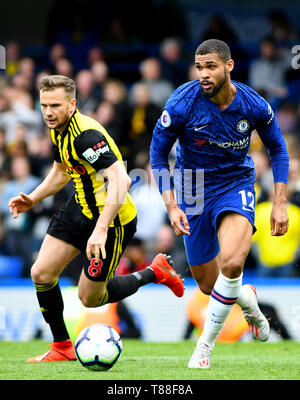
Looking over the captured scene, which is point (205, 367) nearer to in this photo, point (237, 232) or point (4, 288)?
point (237, 232)

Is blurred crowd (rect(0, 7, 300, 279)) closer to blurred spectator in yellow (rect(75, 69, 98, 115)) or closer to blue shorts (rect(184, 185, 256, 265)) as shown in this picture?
blurred spectator in yellow (rect(75, 69, 98, 115))

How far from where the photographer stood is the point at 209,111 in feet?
20.2

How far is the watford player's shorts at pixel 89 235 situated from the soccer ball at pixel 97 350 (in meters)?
0.58

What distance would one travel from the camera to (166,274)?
740 centimetres

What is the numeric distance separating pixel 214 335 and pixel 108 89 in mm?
7115

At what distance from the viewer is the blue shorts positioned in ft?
19.8

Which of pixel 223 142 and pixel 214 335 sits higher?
pixel 223 142

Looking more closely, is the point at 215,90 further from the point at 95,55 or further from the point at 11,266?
the point at 95,55

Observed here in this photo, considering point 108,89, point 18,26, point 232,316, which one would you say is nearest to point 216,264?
point 232,316

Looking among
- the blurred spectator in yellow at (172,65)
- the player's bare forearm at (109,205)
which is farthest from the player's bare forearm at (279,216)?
the blurred spectator in yellow at (172,65)

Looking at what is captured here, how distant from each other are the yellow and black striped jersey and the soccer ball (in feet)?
3.24

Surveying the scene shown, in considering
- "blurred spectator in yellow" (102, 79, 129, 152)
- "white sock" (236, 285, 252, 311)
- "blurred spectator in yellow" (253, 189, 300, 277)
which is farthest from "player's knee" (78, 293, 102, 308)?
"blurred spectator in yellow" (102, 79, 129, 152)

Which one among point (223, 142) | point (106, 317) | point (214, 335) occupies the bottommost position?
point (106, 317)

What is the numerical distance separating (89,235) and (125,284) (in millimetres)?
763
